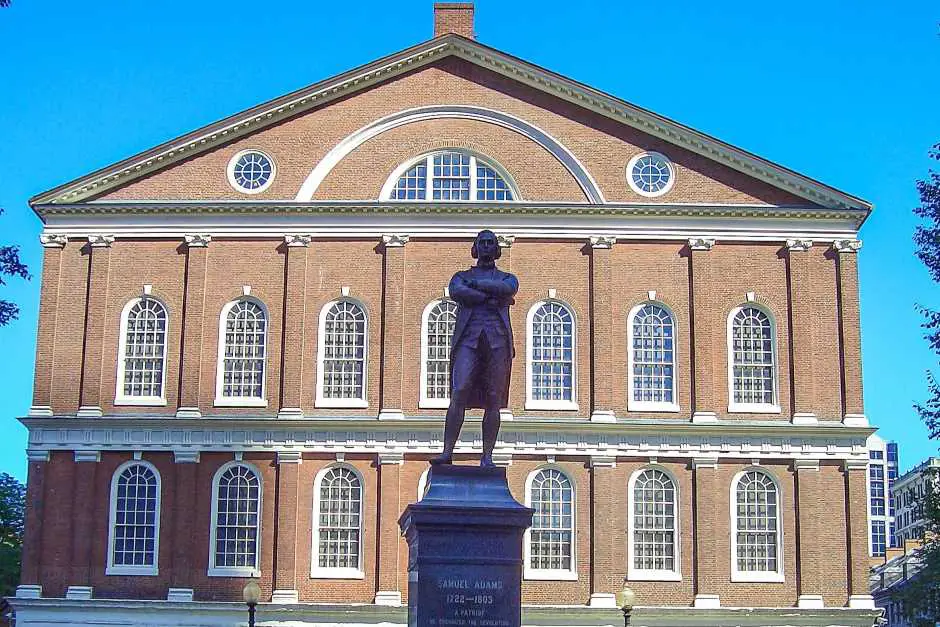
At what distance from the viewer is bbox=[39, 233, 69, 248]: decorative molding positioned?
42281mm

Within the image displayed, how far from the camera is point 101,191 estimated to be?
42438mm

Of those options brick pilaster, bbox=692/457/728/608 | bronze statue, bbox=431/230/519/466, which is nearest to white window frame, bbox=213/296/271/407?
brick pilaster, bbox=692/457/728/608

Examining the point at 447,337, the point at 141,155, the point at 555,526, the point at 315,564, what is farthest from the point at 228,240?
the point at 555,526

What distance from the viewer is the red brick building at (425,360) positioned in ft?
131

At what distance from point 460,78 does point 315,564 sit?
14.7 meters

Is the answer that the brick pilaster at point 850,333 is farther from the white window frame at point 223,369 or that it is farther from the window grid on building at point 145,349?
the window grid on building at point 145,349

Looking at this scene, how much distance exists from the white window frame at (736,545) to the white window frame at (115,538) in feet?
51.7

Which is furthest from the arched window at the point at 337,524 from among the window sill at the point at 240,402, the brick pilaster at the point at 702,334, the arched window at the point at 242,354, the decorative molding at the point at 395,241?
the brick pilaster at the point at 702,334

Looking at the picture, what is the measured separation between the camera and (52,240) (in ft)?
139

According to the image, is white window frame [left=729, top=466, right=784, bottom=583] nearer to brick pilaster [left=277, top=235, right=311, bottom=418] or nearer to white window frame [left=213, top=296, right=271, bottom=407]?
brick pilaster [left=277, top=235, right=311, bottom=418]

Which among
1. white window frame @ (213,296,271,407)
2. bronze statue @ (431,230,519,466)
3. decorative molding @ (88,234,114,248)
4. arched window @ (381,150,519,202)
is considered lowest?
bronze statue @ (431,230,519,466)

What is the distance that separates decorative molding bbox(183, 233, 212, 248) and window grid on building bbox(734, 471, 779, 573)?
16.6 metres

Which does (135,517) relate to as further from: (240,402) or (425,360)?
(425,360)

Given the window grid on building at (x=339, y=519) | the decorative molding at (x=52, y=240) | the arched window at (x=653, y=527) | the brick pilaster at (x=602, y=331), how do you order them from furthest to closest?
the decorative molding at (x=52, y=240) < the brick pilaster at (x=602, y=331) < the window grid on building at (x=339, y=519) < the arched window at (x=653, y=527)
